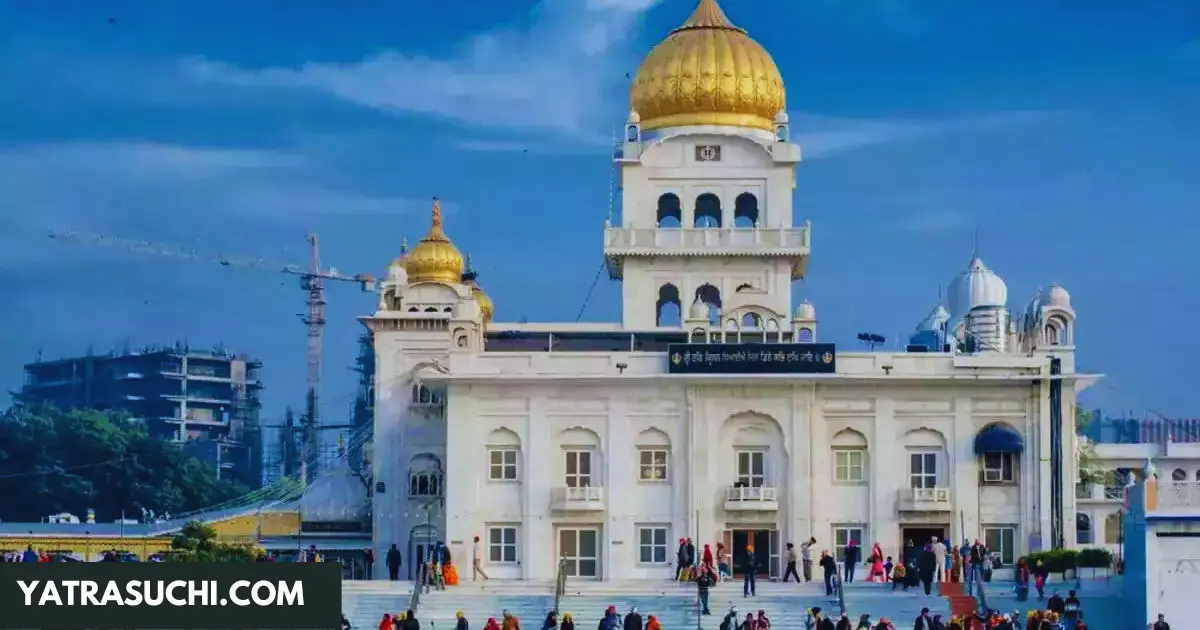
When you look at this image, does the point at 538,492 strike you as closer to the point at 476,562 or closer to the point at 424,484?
the point at 476,562

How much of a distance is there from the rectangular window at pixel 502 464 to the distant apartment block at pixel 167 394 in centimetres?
9114

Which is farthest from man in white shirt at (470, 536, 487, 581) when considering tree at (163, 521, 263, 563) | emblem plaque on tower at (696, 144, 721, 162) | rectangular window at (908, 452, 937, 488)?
emblem plaque on tower at (696, 144, 721, 162)

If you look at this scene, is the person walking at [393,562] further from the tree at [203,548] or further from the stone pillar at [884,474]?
the stone pillar at [884,474]

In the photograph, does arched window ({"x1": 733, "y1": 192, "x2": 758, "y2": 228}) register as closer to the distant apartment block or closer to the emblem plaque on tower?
the emblem plaque on tower

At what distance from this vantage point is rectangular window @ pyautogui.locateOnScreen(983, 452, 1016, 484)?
6719 centimetres

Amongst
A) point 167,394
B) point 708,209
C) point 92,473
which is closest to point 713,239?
point 708,209

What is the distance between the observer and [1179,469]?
280ft

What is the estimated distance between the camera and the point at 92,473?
115062 mm

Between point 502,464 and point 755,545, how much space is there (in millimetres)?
6875

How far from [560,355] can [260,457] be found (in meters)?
97.8

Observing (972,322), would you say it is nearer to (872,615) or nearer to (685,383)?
(685,383)

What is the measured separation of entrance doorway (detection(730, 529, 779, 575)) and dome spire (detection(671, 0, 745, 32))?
18.7 m

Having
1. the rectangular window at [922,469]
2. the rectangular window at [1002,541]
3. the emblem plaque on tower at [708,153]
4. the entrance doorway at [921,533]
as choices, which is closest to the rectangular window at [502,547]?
the entrance doorway at [921,533]

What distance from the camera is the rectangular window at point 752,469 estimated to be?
67.4 m
